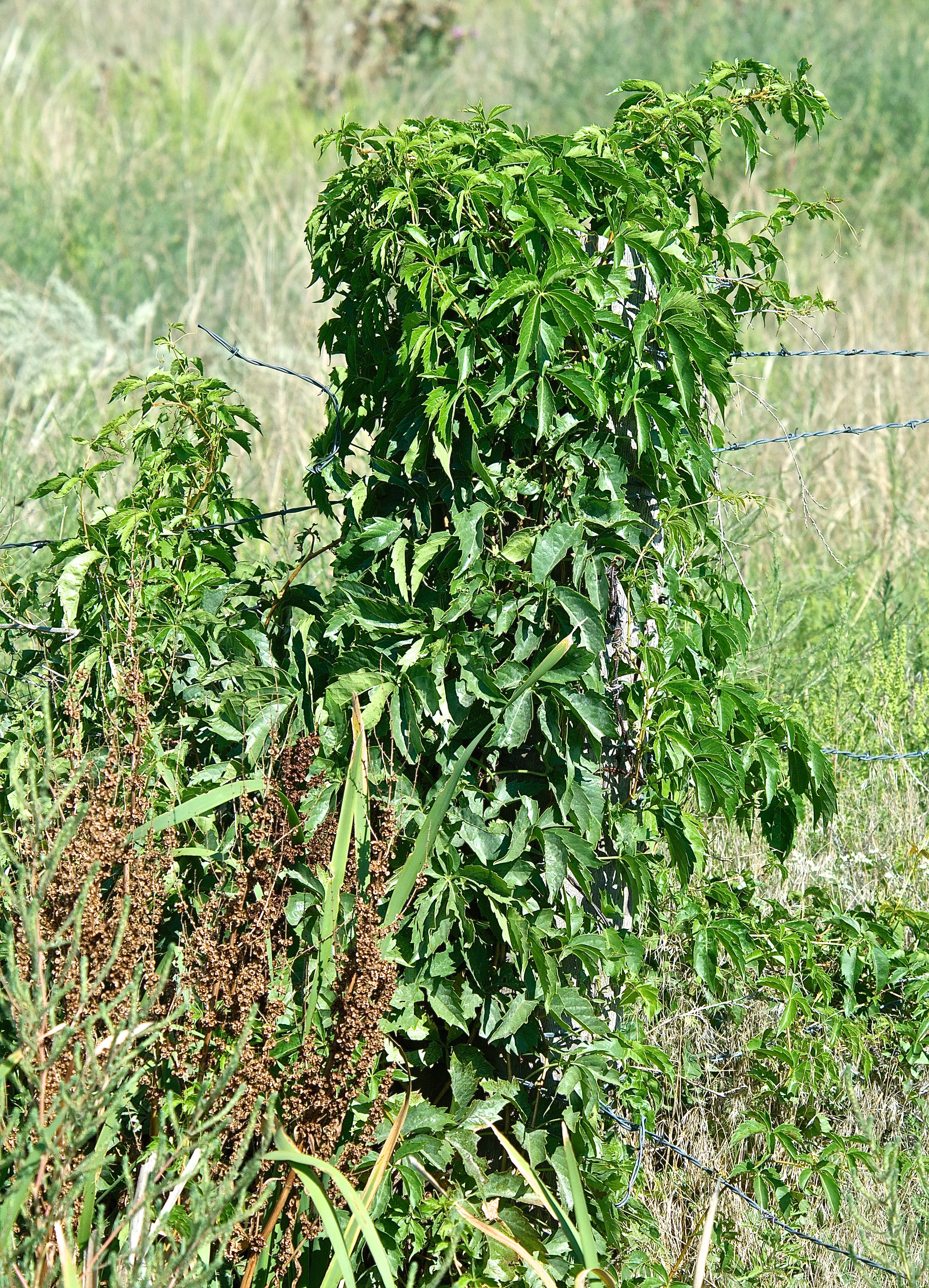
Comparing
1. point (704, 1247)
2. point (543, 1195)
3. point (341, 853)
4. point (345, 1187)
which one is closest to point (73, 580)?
point (341, 853)

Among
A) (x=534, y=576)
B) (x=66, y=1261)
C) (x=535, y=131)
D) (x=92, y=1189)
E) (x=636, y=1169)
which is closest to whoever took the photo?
(x=66, y=1261)

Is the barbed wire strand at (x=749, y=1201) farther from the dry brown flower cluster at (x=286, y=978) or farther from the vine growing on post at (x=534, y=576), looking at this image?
the dry brown flower cluster at (x=286, y=978)

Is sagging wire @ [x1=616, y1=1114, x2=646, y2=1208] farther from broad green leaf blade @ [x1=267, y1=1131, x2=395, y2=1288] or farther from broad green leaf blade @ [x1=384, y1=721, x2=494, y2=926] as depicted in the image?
broad green leaf blade @ [x1=384, y1=721, x2=494, y2=926]

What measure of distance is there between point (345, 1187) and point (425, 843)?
500 mm

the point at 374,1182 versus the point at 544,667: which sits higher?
the point at 544,667

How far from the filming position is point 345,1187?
1.79m

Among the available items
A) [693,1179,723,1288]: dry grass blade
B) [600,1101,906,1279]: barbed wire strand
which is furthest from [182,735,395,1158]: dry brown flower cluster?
[693,1179,723,1288]: dry grass blade

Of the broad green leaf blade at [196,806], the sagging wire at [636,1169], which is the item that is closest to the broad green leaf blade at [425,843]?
the broad green leaf blade at [196,806]

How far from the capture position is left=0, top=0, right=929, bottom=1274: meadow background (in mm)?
3697

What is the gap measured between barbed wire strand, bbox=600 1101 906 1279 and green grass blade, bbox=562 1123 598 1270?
0.12 m

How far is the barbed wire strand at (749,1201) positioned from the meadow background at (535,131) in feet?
0.50

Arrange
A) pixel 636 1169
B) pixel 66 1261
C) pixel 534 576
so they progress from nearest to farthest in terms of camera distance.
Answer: pixel 66 1261 → pixel 534 576 → pixel 636 1169

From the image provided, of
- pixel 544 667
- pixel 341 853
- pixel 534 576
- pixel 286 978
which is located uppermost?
pixel 534 576

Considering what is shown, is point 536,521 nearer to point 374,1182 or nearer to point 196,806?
point 196,806
